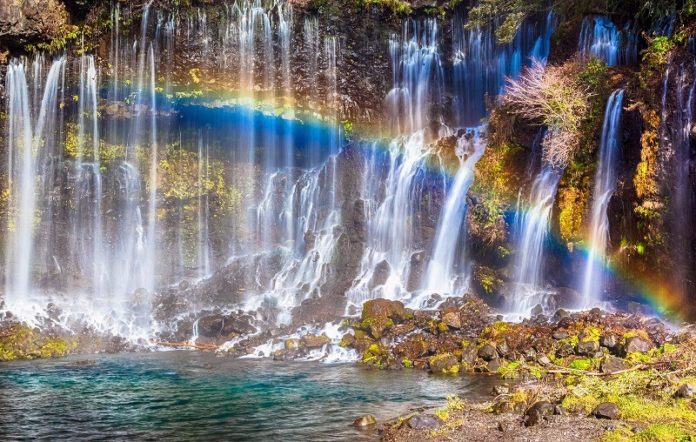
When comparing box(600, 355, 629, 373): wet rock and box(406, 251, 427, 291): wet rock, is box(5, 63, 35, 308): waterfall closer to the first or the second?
box(406, 251, 427, 291): wet rock

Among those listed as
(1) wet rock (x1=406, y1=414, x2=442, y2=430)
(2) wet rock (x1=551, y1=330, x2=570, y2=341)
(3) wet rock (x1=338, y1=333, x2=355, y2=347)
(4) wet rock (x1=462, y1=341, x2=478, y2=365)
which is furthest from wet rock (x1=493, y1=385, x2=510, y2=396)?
(3) wet rock (x1=338, y1=333, x2=355, y2=347)

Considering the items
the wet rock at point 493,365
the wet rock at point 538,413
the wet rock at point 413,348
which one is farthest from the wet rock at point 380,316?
the wet rock at point 538,413

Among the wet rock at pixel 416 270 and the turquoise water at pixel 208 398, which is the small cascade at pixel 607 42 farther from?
the turquoise water at pixel 208 398

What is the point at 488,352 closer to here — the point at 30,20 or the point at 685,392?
the point at 685,392

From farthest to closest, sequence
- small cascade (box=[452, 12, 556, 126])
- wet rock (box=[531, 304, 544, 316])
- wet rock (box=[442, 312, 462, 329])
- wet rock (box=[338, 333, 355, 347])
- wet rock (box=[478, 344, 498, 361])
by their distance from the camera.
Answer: small cascade (box=[452, 12, 556, 126]) → wet rock (box=[531, 304, 544, 316]) → wet rock (box=[338, 333, 355, 347]) → wet rock (box=[442, 312, 462, 329]) → wet rock (box=[478, 344, 498, 361])

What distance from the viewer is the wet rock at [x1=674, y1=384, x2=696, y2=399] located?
10891mm

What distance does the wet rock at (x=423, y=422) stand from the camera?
10842mm

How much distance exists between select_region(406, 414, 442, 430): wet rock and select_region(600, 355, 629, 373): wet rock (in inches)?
177

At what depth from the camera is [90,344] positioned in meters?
24.1

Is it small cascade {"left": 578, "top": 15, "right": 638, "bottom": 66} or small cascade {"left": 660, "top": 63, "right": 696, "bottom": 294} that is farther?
small cascade {"left": 578, "top": 15, "right": 638, "bottom": 66}

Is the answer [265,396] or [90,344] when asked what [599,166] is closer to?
[265,396]

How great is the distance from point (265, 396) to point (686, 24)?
14.9 metres

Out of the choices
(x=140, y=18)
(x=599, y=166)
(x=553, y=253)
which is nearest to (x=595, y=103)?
(x=599, y=166)

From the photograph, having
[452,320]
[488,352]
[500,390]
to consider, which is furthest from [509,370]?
[452,320]
